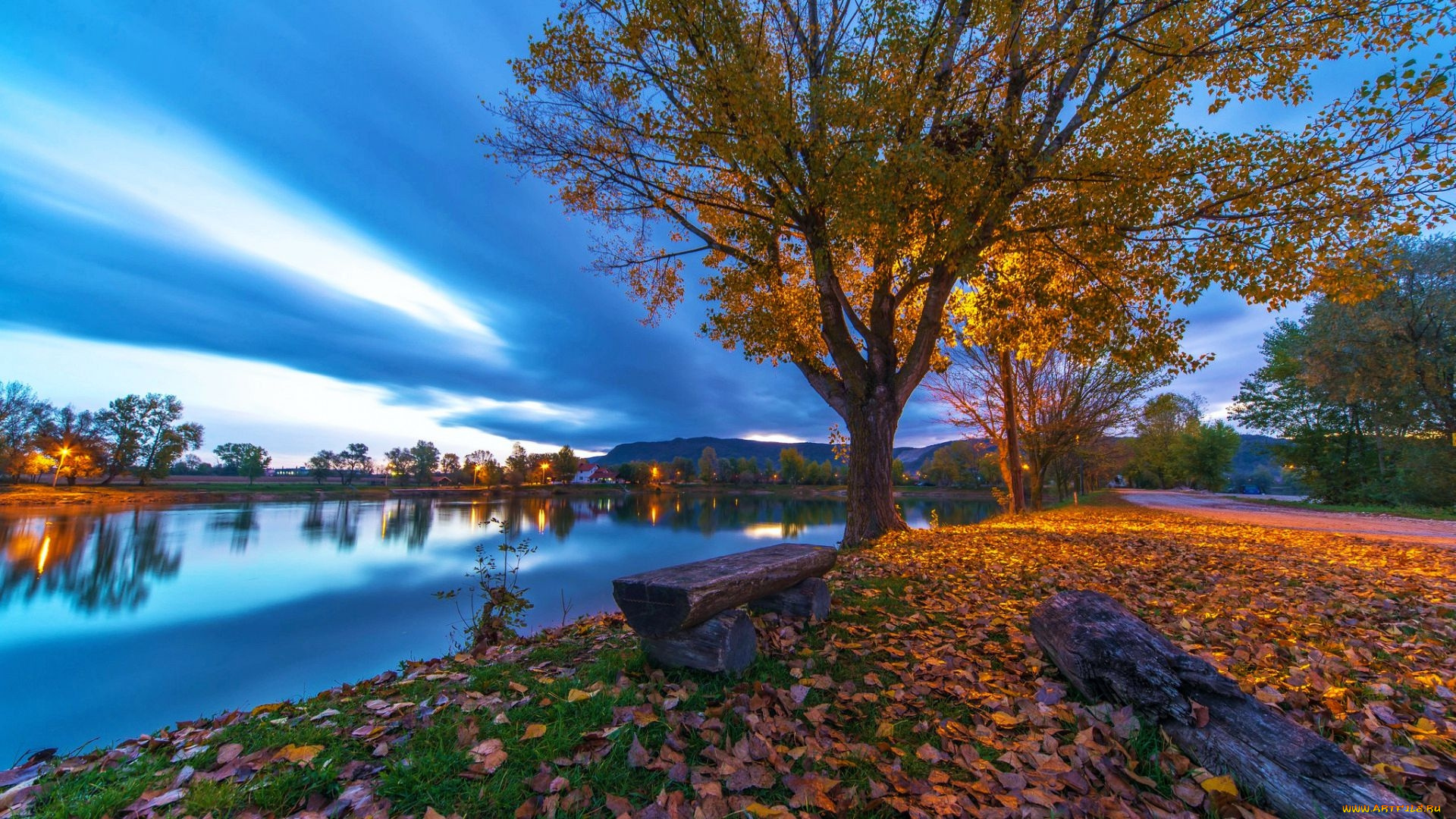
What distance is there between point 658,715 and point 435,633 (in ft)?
36.8

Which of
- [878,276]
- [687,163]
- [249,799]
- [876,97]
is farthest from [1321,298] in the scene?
[249,799]

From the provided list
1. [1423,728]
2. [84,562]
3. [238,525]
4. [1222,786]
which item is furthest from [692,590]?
[238,525]

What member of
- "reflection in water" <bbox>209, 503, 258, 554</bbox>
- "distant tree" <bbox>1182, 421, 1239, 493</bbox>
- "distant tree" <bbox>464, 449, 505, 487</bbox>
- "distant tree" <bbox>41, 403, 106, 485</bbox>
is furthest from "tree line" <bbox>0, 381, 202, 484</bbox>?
"distant tree" <bbox>1182, 421, 1239, 493</bbox>

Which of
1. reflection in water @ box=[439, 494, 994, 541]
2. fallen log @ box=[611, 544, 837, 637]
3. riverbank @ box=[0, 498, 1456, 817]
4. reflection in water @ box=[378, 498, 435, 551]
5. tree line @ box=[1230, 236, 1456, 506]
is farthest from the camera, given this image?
reflection in water @ box=[439, 494, 994, 541]

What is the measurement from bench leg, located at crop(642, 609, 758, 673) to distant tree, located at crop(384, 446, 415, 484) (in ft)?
429

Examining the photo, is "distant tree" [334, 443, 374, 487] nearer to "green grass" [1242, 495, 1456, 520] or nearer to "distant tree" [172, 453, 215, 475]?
"distant tree" [172, 453, 215, 475]

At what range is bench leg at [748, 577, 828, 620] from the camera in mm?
4793

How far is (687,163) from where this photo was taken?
8.87m

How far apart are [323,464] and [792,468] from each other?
100557 millimetres

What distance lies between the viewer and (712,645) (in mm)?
3639

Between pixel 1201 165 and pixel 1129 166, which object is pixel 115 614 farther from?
pixel 1201 165

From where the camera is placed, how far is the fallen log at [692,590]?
342cm

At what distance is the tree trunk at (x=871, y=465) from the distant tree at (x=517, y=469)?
105465 millimetres

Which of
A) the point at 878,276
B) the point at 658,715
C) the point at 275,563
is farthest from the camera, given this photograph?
the point at 275,563
